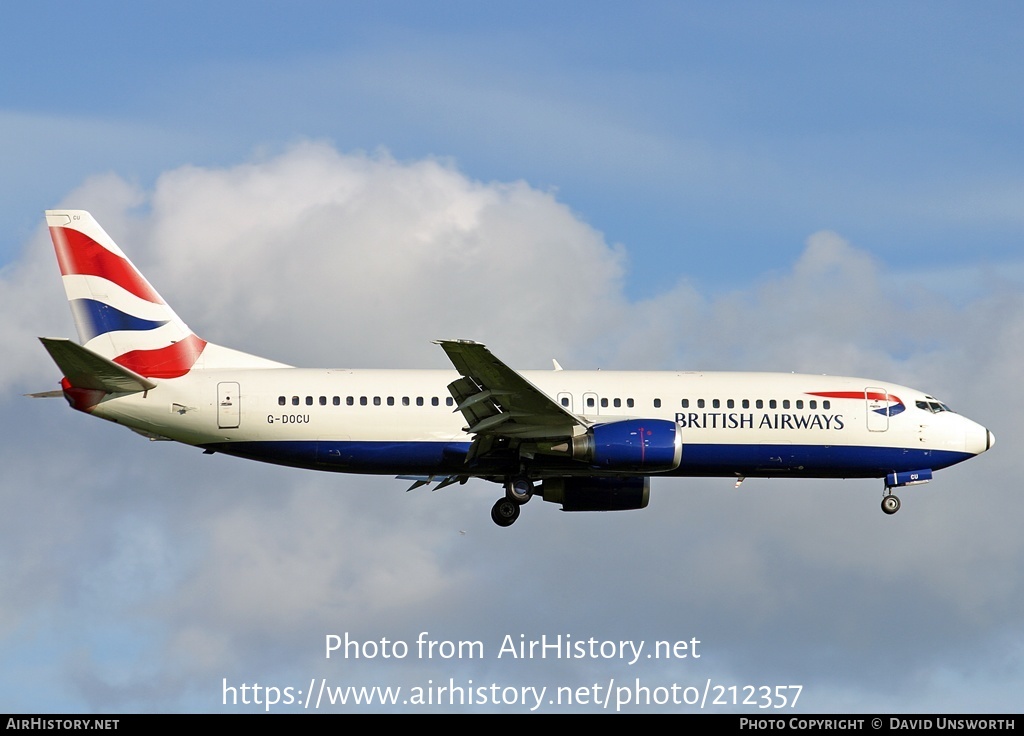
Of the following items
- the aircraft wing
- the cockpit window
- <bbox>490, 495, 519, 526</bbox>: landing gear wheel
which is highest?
the cockpit window

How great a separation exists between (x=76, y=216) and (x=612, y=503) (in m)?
19.2

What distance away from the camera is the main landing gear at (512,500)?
46062 mm

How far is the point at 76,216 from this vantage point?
46.7m

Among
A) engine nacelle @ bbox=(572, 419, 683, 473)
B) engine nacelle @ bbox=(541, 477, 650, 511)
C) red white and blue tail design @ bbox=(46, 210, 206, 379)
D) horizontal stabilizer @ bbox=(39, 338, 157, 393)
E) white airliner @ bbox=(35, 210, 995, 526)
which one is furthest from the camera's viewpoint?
engine nacelle @ bbox=(541, 477, 650, 511)

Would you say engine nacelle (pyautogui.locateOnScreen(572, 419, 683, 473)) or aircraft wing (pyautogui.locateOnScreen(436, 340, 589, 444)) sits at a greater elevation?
aircraft wing (pyautogui.locateOnScreen(436, 340, 589, 444))

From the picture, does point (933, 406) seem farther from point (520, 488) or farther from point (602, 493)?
point (520, 488)

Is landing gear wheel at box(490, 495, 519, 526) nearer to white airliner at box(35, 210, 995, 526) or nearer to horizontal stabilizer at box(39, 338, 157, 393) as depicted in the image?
white airliner at box(35, 210, 995, 526)

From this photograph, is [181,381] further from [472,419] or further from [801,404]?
[801,404]

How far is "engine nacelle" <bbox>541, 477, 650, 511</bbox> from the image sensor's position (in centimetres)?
4825

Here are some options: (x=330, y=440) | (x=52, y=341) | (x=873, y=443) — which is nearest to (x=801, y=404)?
(x=873, y=443)

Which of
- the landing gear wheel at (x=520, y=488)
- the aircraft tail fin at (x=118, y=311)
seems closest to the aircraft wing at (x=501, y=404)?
the landing gear wheel at (x=520, y=488)

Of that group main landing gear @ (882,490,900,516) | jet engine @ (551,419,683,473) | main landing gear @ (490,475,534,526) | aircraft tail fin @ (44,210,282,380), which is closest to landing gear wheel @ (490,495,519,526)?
main landing gear @ (490,475,534,526)

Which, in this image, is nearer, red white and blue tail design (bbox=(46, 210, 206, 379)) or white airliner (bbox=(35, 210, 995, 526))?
white airliner (bbox=(35, 210, 995, 526))
